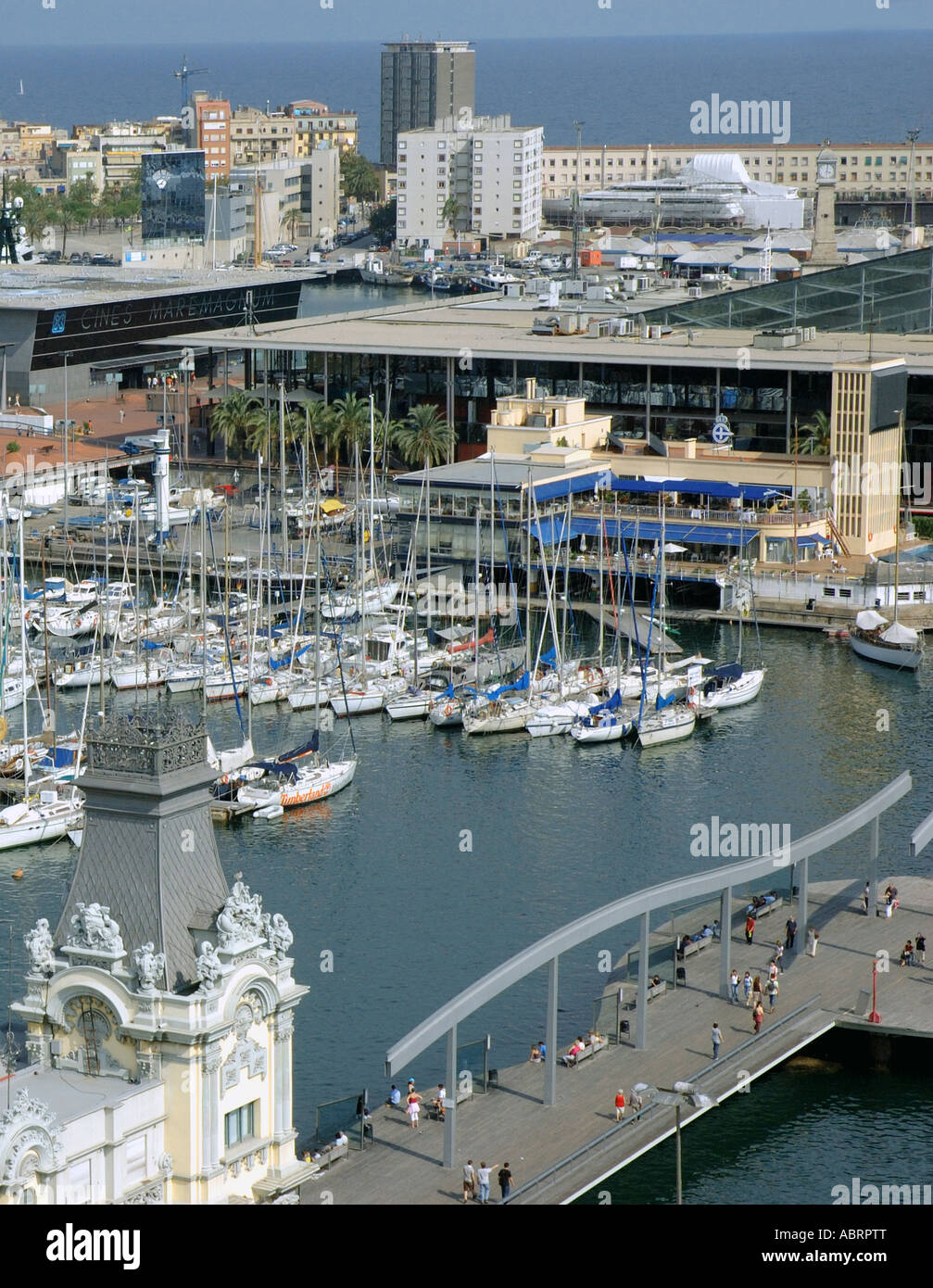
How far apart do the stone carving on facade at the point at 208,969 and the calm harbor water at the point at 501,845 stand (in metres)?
11.3

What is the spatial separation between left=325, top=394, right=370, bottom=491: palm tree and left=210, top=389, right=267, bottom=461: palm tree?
2.97 m

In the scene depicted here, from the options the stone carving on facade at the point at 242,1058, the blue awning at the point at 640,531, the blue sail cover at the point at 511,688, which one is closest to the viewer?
the stone carving on facade at the point at 242,1058

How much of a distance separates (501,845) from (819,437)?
38.6 m

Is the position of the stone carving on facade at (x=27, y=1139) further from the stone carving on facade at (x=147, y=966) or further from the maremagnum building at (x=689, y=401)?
the maremagnum building at (x=689, y=401)

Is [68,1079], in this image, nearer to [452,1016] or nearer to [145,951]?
[145,951]

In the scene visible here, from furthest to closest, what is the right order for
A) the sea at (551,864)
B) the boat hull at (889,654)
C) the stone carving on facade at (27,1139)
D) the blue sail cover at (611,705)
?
the boat hull at (889,654) → the blue sail cover at (611,705) → the sea at (551,864) → the stone carving on facade at (27,1139)

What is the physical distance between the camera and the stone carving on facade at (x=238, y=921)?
29.0 metres

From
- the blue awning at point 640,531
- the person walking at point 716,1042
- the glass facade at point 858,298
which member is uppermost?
the glass facade at point 858,298

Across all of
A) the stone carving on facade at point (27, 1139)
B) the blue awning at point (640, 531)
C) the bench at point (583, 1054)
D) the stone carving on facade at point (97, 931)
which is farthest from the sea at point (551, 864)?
the stone carving on facade at point (27, 1139)

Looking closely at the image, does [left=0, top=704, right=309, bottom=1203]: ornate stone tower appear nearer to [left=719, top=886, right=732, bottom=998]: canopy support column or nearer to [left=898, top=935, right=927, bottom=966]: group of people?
[left=719, top=886, right=732, bottom=998]: canopy support column

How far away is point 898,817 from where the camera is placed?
5825cm

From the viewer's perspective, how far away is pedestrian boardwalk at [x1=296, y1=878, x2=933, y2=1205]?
1439 inches
